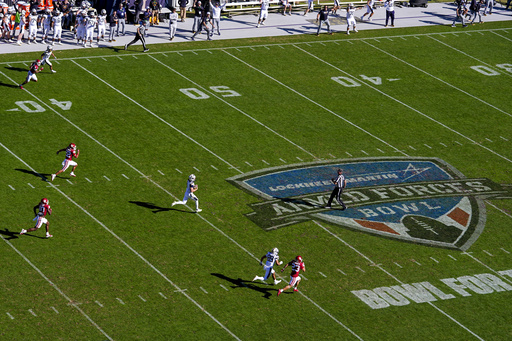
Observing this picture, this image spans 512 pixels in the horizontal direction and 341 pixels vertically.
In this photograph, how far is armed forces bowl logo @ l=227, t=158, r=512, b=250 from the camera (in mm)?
35438

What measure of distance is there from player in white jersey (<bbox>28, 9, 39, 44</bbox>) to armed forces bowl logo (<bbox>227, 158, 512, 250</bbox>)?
18.2 metres

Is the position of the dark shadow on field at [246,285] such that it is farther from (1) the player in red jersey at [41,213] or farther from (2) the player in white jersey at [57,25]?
(2) the player in white jersey at [57,25]

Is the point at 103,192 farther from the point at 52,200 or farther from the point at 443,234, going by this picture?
the point at 443,234

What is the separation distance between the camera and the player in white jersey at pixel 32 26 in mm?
49594

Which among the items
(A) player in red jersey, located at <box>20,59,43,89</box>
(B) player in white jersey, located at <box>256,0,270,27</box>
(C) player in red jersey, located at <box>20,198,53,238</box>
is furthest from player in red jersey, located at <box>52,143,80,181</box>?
(B) player in white jersey, located at <box>256,0,270,27</box>

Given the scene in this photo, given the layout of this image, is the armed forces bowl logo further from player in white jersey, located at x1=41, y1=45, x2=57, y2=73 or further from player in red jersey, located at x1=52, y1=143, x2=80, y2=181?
player in white jersey, located at x1=41, y1=45, x2=57, y2=73

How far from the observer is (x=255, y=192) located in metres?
37.2

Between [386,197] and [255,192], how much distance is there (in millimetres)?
5639

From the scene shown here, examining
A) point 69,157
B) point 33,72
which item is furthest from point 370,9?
point 69,157

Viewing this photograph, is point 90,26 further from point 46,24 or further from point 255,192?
point 255,192

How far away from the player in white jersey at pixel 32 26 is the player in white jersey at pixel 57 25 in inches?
40.8

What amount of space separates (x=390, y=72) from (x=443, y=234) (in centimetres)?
1865

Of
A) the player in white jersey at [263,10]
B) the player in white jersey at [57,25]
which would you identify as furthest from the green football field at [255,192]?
the player in white jersey at [263,10]

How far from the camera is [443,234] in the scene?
35438 millimetres
